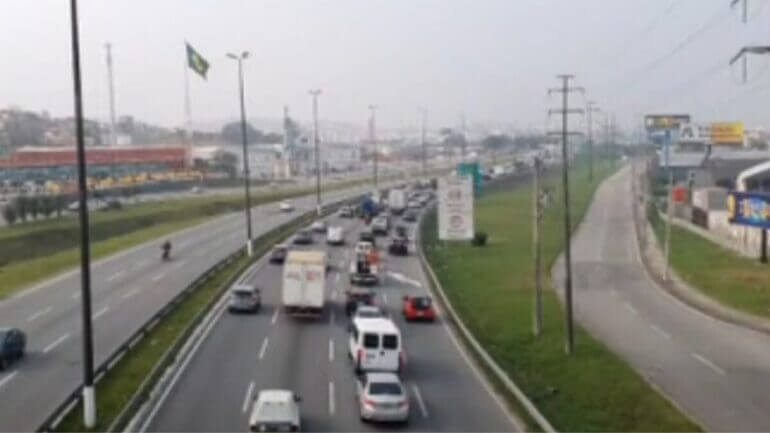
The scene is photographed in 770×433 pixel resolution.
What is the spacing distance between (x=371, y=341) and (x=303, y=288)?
9.71 m

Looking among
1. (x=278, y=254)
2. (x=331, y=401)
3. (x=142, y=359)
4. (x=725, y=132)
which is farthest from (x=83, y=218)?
(x=725, y=132)

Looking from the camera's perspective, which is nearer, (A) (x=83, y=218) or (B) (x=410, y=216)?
(A) (x=83, y=218)

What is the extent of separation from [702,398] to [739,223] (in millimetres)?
33618

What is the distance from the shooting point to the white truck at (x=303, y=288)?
36.6 metres

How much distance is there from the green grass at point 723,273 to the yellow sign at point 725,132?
65901 mm

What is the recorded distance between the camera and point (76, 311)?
3800 cm

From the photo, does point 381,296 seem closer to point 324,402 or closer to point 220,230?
point 324,402

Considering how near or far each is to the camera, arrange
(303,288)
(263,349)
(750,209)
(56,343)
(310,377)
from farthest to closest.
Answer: (750,209) → (303,288) → (56,343) → (263,349) → (310,377)

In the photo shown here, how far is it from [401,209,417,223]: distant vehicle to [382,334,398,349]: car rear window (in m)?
56.5

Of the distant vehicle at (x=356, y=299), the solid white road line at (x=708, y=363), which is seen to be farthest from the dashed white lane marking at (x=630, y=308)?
the distant vehicle at (x=356, y=299)

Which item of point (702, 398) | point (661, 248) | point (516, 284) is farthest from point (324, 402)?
point (661, 248)

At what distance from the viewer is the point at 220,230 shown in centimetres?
7806

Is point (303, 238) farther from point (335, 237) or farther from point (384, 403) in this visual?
point (384, 403)

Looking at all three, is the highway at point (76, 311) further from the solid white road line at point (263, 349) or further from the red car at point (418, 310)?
the red car at point (418, 310)
